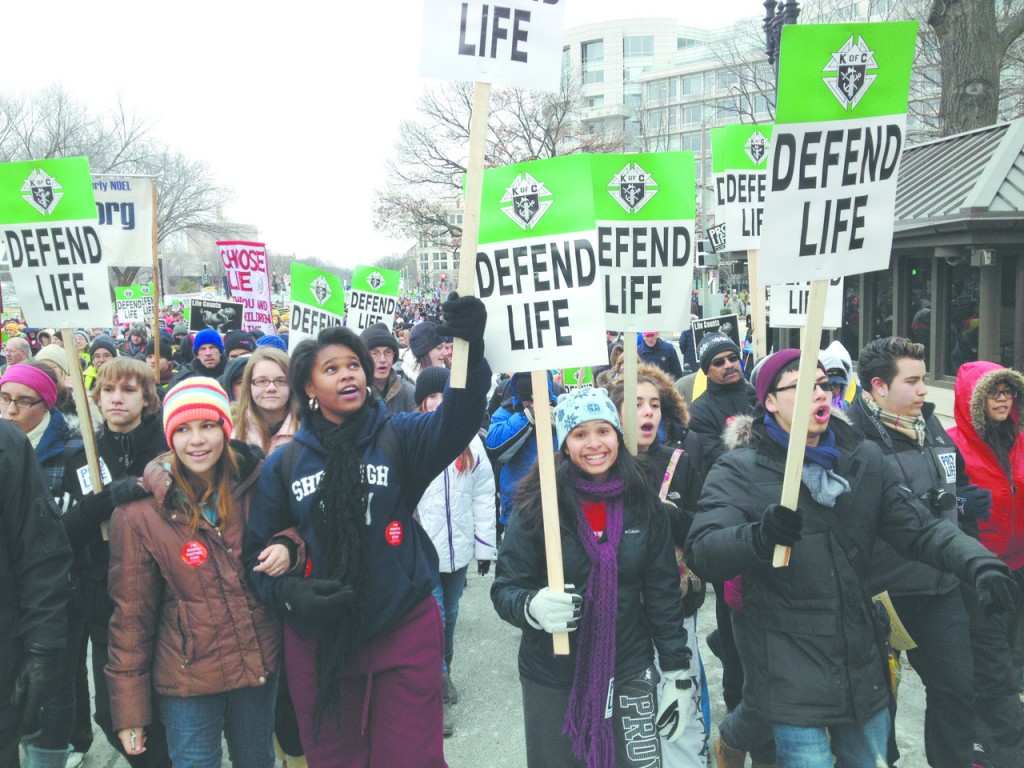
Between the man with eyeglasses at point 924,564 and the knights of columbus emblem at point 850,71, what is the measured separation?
1521 millimetres

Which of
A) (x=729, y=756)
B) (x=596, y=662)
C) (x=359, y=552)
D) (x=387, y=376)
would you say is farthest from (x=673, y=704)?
(x=387, y=376)

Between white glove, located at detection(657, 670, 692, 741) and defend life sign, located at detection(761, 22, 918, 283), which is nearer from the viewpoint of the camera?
defend life sign, located at detection(761, 22, 918, 283)

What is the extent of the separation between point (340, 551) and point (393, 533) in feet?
0.67

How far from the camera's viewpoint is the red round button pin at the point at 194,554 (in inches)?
126

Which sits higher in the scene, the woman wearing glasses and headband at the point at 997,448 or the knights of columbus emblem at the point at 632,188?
the knights of columbus emblem at the point at 632,188

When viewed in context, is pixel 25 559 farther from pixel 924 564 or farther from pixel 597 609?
pixel 924 564

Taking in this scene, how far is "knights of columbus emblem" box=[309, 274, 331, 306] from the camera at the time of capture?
299 inches

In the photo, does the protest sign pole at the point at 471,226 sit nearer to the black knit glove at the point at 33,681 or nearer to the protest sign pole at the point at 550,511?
the protest sign pole at the point at 550,511

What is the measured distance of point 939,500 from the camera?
3.68m

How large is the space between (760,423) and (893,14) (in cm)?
2897

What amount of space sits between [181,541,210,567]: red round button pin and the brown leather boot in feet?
8.00

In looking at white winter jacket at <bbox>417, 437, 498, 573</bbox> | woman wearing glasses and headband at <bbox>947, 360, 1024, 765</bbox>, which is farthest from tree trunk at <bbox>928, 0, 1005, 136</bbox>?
white winter jacket at <bbox>417, 437, 498, 573</bbox>

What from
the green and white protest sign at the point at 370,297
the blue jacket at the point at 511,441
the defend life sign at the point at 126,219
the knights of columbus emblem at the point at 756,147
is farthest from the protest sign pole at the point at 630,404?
the green and white protest sign at the point at 370,297

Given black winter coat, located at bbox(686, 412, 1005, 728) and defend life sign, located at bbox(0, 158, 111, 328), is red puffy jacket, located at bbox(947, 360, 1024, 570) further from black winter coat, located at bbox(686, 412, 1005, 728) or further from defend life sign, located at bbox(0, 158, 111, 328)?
defend life sign, located at bbox(0, 158, 111, 328)
